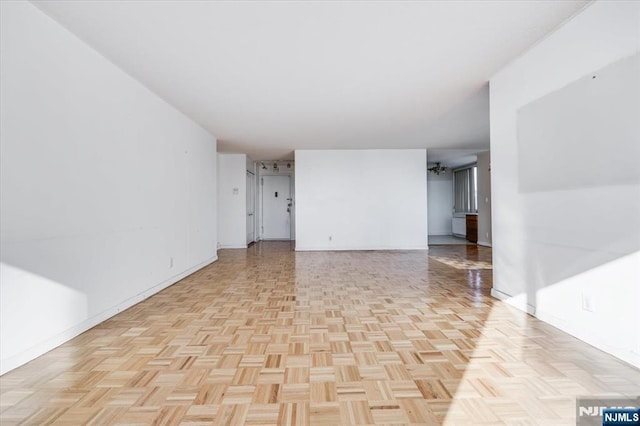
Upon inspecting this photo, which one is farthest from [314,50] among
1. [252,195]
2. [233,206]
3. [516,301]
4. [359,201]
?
[252,195]

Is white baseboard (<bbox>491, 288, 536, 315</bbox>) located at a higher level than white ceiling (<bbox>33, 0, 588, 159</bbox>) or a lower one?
lower

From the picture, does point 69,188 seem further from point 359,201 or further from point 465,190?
point 465,190

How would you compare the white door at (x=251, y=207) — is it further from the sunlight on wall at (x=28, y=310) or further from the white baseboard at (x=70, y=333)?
the sunlight on wall at (x=28, y=310)

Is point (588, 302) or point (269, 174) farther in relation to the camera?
point (269, 174)

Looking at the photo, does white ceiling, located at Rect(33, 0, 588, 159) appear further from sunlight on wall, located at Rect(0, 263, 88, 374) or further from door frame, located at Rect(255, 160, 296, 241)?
door frame, located at Rect(255, 160, 296, 241)

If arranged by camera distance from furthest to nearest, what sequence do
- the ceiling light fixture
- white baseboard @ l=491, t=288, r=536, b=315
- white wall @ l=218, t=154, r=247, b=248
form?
1. the ceiling light fixture
2. white wall @ l=218, t=154, r=247, b=248
3. white baseboard @ l=491, t=288, r=536, b=315

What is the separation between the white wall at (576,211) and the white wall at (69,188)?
13.0 feet

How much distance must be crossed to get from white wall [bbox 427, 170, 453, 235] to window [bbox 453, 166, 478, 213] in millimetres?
255

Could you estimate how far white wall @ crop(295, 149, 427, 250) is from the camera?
327 inches

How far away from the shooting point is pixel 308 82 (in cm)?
381

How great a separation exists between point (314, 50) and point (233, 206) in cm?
636

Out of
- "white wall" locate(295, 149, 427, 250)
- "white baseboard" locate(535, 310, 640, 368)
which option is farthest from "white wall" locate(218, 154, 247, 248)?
"white baseboard" locate(535, 310, 640, 368)

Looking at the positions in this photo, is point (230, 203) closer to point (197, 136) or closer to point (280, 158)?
point (280, 158)

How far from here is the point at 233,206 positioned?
8805 millimetres
